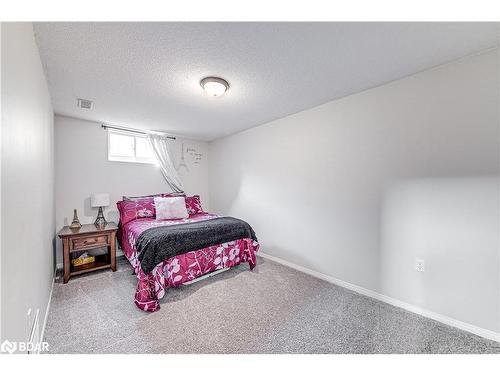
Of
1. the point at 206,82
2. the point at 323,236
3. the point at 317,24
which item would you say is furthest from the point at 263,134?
the point at 317,24

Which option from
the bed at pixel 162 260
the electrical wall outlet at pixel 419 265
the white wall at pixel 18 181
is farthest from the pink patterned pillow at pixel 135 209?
the electrical wall outlet at pixel 419 265

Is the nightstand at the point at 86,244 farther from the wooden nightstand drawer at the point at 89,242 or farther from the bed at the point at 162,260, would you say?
the bed at the point at 162,260

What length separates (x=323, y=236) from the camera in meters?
2.56

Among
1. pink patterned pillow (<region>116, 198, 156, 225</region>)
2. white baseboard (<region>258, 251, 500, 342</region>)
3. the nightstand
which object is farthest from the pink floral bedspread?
white baseboard (<region>258, 251, 500, 342</region>)

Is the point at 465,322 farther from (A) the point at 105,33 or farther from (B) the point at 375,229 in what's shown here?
(A) the point at 105,33

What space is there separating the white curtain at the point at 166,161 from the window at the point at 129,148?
0.10m

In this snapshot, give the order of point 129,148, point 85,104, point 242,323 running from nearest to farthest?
point 242,323 < point 85,104 < point 129,148

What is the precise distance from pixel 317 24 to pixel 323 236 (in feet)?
7.08

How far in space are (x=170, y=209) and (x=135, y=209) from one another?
0.52 m

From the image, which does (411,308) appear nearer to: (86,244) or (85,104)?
(86,244)

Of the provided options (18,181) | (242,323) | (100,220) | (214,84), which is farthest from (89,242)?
(214,84)

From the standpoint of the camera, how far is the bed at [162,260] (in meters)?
1.98

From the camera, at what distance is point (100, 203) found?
3.03 metres

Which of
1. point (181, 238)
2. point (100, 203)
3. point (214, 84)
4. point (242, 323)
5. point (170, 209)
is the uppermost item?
point (214, 84)
